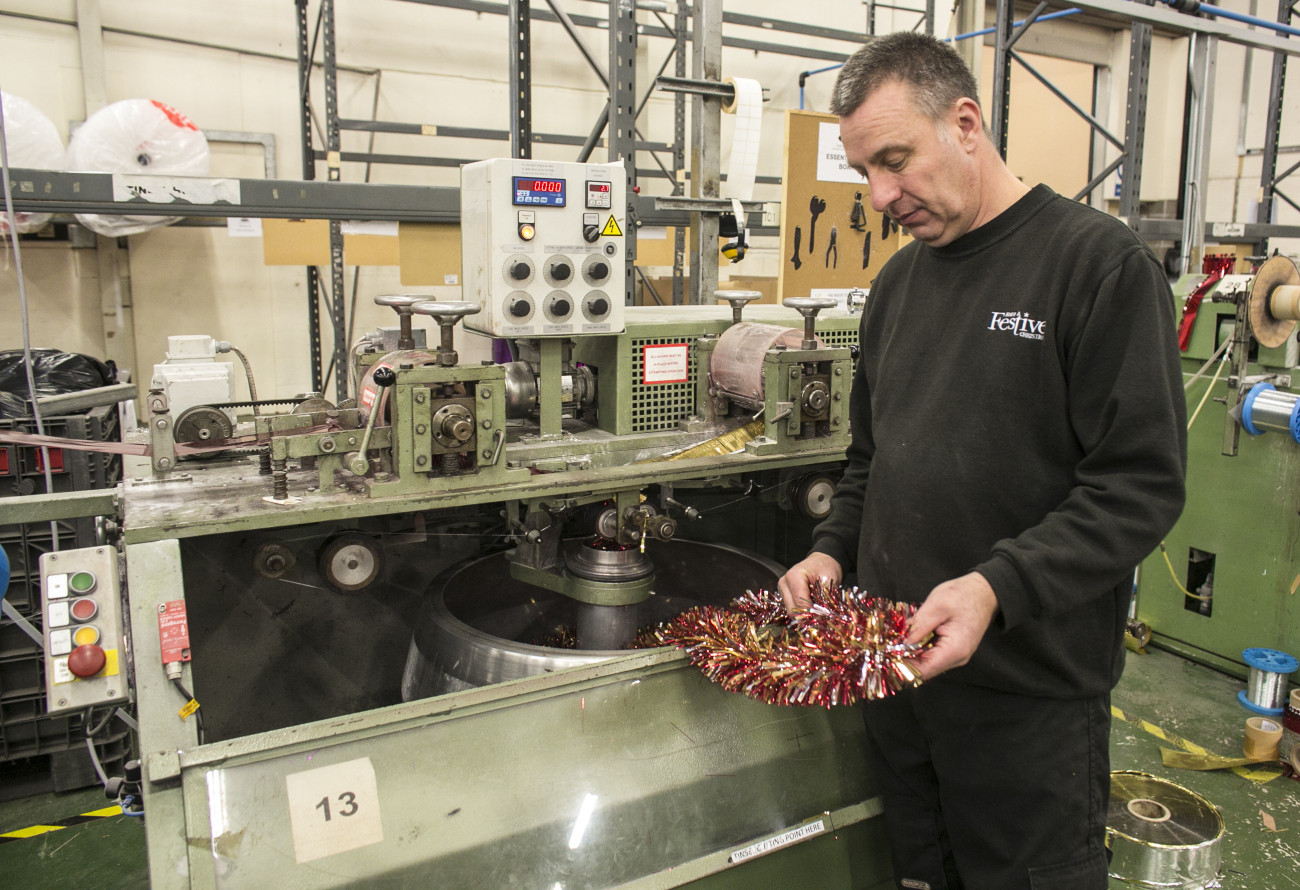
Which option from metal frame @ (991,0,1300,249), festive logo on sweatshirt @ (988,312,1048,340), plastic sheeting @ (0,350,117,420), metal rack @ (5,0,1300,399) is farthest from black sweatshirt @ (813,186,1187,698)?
plastic sheeting @ (0,350,117,420)

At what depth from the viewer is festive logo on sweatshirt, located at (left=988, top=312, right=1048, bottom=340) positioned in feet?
3.61

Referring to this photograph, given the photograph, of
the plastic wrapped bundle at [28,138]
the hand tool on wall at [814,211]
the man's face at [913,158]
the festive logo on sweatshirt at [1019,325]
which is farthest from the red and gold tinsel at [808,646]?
the plastic wrapped bundle at [28,138]

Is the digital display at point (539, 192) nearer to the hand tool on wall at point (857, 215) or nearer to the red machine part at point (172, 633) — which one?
the red machine part at point (172, 633)

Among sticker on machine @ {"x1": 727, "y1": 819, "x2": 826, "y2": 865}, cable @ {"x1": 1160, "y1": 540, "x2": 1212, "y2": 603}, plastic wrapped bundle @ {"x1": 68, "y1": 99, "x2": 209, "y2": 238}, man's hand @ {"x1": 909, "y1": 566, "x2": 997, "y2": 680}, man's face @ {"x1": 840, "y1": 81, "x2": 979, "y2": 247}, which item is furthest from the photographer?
plastic wrapped bundle @ {"x1": 68, "y1": 99, "x2": 209, "y2": 238}

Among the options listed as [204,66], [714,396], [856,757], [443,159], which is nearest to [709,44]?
[714,396]

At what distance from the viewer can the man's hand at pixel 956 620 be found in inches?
39.7

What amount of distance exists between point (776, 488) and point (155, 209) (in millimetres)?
1542

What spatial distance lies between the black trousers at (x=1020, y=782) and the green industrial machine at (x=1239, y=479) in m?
1.85

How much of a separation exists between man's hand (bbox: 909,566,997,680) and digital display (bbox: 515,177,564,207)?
103 cm

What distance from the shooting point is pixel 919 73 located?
111cm

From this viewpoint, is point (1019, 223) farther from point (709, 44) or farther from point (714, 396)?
point (709, 44)

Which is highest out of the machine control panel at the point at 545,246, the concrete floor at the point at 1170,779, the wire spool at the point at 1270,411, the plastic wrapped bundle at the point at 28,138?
the plastic wrapped bundle at the point at 28,138

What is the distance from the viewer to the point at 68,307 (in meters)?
4.50

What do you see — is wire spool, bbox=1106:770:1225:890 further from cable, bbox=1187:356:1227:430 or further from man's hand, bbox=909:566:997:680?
cable, bbox=1187:356:1227:430
